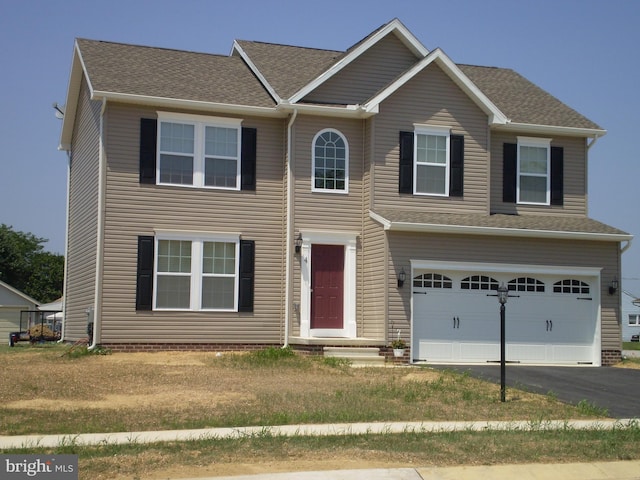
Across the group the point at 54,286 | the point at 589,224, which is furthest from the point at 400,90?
the point at 54,286

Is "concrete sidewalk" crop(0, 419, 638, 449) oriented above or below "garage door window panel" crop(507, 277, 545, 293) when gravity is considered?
A: below

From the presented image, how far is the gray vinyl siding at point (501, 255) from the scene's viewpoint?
20.9 metres

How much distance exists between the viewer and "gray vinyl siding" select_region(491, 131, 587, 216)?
78.3 ft

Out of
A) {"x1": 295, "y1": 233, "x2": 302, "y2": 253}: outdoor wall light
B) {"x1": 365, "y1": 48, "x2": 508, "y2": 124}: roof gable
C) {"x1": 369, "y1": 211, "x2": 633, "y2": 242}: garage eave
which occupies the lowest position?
{"x1": 295, "y1": 233, "x2": 302, "y2": 253}: outdoor wall light

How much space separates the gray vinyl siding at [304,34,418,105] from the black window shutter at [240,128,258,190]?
5.66 feet

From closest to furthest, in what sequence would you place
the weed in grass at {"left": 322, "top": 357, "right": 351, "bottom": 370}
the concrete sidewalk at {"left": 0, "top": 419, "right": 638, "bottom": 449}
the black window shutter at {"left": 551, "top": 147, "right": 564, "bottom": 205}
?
the concrete sidewalk at {"left": 0, "top": 419, "right": 638, "bottom": 449}
the weed in grass at {"left": 322, "top": 357, "right": 351, "bottom": 370}
the black window shutter at {"left": 551, "top": 147, "right": 564, "bottom": 205}

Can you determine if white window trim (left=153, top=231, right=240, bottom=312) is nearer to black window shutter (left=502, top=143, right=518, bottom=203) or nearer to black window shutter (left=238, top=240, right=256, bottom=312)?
black window shutter (left=238, top=240, right=256, bottom=312)

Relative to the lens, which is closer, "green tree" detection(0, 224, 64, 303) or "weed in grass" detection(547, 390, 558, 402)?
"weed in grass" detection(547, 390, 558, 402)

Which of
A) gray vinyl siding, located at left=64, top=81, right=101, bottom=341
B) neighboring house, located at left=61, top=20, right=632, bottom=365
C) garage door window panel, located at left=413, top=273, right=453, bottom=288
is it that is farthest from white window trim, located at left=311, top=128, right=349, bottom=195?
gray vinyl siding, located at left=64, top=81, right=101, bottom=341

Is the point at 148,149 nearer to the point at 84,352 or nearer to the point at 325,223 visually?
the point at 325,223

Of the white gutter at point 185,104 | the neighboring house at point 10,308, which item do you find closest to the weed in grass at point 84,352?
the white gutter at point 185,104

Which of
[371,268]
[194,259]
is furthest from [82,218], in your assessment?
[371,268]

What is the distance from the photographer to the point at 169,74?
901 inches

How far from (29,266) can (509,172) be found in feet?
173
